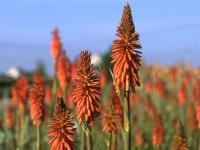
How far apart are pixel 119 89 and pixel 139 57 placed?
37cm

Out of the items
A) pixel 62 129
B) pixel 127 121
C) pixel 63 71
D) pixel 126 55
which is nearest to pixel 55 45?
pixel 63 71

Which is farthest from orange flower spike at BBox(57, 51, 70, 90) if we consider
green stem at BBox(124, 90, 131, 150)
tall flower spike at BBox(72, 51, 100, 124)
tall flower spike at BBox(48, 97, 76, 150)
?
green stem at BBox(124, 90, 131, 150)

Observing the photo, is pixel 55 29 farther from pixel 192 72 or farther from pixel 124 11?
pixel 192 72

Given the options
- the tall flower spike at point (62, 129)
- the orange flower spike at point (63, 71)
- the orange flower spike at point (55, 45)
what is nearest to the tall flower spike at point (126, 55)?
the tall flower spike at point (62, 129)

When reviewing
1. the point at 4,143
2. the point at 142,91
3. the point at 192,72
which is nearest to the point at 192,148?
the point at 4,143

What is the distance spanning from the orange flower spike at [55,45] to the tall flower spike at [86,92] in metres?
5.68

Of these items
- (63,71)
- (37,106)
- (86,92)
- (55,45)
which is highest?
(55,45)

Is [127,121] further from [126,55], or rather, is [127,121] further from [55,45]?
[55,45]

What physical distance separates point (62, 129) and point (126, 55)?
871 millimetres

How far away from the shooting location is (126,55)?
5.09 meters

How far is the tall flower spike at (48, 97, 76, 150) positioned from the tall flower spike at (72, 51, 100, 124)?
18 cm

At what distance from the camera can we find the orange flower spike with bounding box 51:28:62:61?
1111cm

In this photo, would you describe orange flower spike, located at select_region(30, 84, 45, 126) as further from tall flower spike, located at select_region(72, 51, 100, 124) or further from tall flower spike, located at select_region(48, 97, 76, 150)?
tall flower spike, located at select_region(48, 97, 76, 150)

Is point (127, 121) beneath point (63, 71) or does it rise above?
beneath
